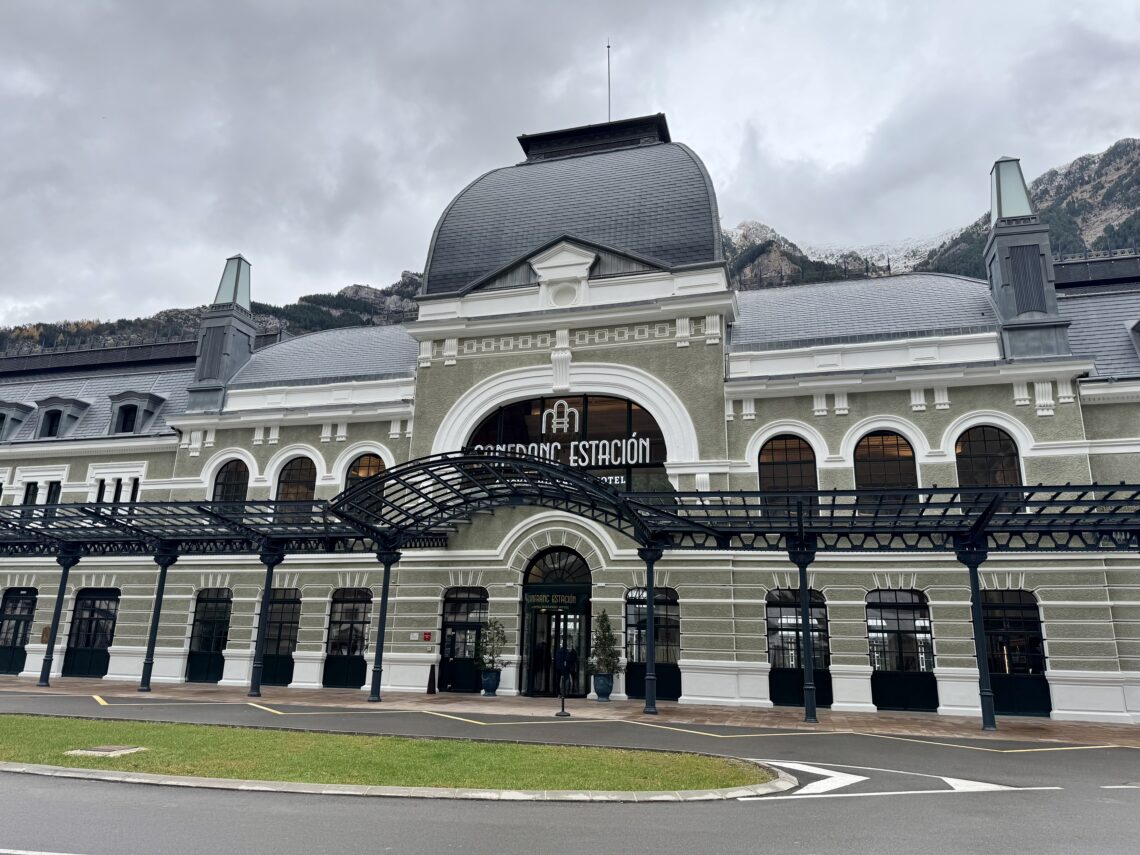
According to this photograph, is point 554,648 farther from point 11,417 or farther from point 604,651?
point 11,417

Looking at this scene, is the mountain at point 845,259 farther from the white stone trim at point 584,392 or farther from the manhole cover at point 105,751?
the manhole cover at point 105,751

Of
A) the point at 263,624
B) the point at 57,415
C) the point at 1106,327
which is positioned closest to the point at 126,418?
the point at 57,415

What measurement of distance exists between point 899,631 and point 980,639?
3708mm

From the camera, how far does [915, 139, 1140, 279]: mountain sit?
78.3m

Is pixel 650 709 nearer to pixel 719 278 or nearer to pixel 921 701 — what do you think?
pixel 921 701

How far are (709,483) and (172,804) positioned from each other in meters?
17.2

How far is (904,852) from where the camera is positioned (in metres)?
7.49

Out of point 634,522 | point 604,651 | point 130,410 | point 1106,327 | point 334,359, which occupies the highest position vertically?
point 334,359

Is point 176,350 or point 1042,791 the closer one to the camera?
point 1042,791

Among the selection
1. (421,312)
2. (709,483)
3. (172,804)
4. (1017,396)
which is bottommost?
(172,804)

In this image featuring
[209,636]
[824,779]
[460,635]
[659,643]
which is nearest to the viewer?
[824,779]

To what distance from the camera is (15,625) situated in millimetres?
30875

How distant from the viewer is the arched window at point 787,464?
23.7 metres

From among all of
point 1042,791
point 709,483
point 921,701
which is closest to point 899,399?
point 709,483
